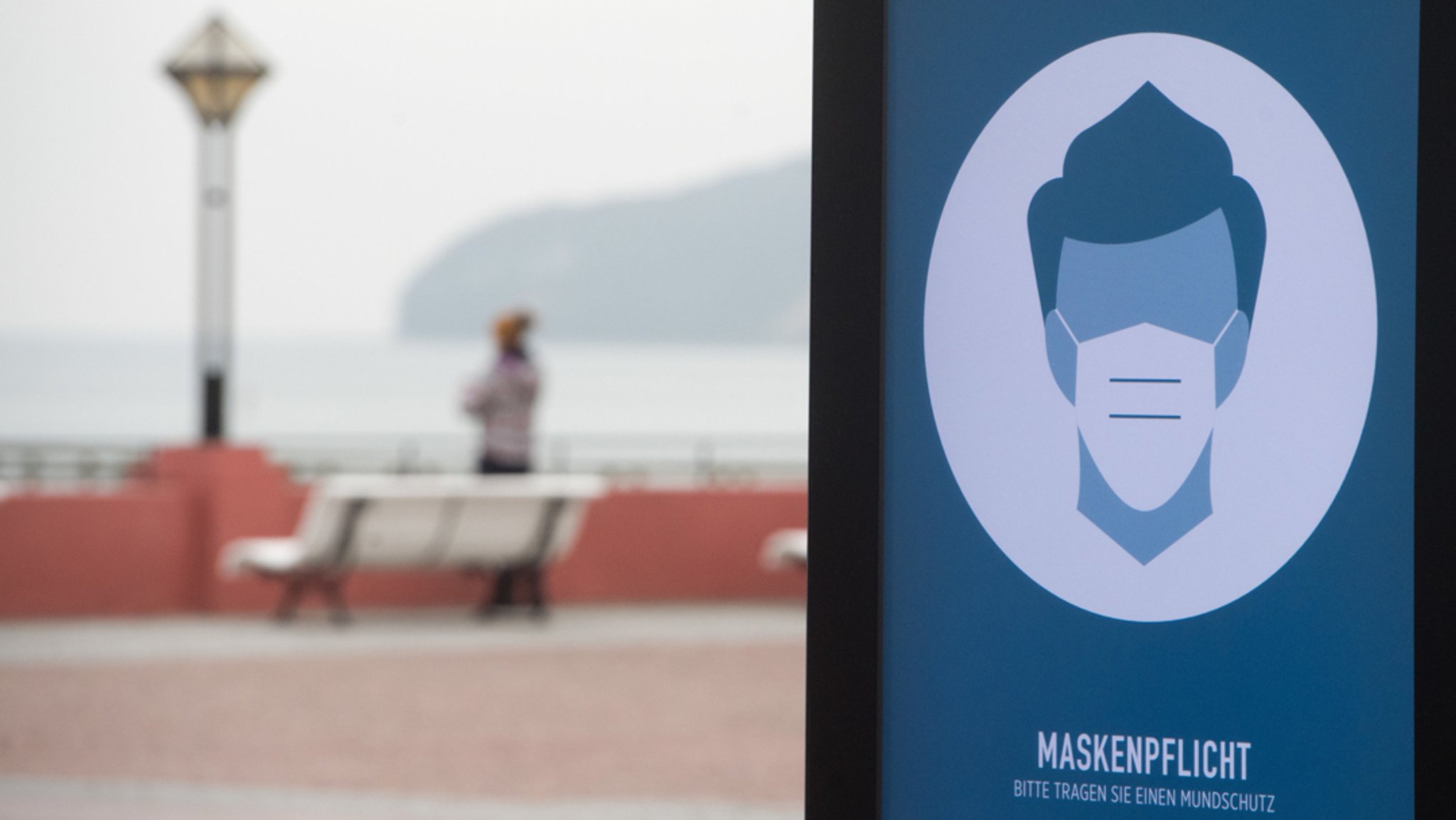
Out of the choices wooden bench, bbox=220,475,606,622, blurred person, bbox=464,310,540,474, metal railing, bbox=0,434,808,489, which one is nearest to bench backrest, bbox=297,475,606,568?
wooden bench, bbox=220,475,606,622

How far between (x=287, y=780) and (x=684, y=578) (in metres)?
6.35

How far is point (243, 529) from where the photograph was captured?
11.5m

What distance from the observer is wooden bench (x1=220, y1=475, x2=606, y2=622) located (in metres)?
10.8

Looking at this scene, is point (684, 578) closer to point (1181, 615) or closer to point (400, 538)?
point (400, 538)

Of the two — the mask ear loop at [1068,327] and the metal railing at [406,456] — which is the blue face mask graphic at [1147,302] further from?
the metal railing at [406,456]

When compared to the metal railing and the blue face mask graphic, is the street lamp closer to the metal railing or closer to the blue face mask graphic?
the metal railing

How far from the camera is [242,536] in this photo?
37.8 ft

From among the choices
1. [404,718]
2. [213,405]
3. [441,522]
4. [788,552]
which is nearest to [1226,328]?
[404,718]

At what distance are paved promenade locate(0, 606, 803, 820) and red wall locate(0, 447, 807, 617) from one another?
368 millimetres

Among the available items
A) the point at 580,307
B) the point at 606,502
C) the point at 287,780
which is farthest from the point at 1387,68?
the point at 580,307

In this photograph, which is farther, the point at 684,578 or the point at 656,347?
the point at 656,347

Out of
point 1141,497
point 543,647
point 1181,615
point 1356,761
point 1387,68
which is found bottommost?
point 543,647

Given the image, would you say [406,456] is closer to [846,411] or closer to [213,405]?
[213,405]

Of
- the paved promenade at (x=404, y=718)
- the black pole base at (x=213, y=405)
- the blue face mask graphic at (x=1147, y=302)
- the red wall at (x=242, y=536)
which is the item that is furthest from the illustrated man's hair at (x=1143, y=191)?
the black pole base at (x=213, y=405)
